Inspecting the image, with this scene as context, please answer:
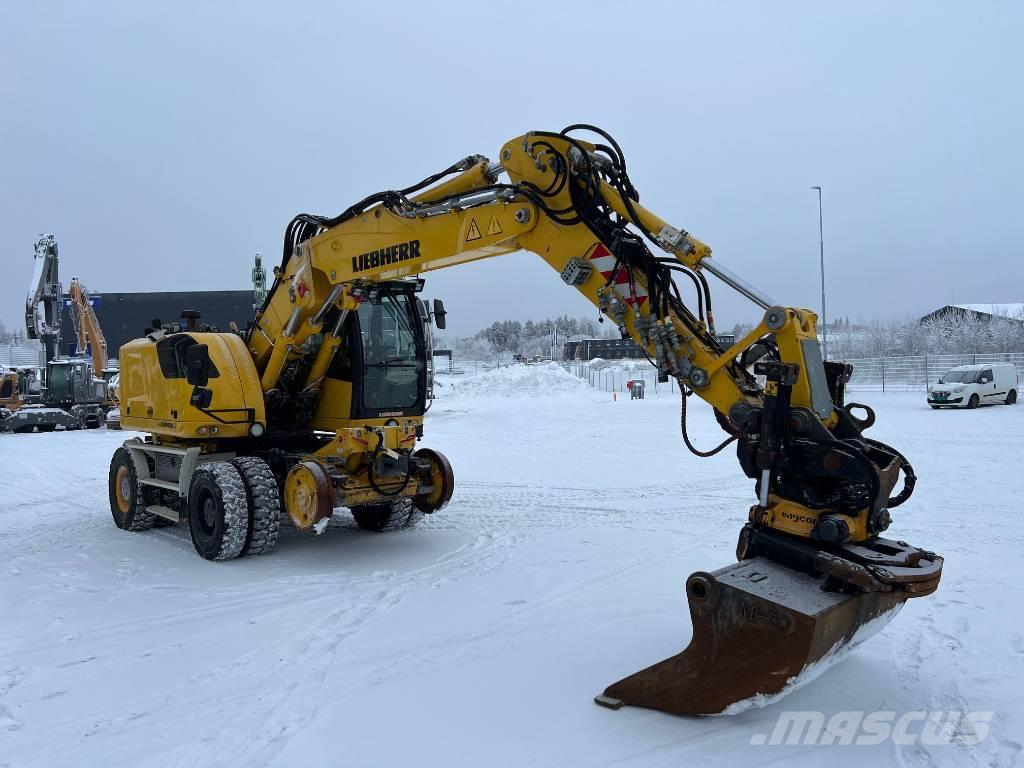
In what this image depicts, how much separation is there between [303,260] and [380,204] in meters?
1.27

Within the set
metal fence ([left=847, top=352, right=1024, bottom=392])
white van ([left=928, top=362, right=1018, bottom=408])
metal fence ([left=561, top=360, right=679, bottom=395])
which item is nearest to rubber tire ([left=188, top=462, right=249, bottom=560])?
white van ([left=928, top=362, right=1018, bottom=408])

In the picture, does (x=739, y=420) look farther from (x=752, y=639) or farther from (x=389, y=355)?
(x=389, y=355)

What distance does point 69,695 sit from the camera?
454 cm

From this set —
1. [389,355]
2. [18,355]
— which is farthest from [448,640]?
[18,355]

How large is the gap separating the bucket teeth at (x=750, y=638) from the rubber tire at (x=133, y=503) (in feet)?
22.8

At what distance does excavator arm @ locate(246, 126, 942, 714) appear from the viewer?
3889 millimetres

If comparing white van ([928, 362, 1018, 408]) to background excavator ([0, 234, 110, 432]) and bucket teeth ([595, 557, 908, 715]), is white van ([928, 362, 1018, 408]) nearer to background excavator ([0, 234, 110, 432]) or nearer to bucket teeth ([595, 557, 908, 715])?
bucket teeth ([595, 557, 908, 715])

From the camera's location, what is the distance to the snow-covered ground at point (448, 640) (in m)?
3.88

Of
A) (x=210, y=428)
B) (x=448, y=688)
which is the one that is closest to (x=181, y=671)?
(x=448, y=688)

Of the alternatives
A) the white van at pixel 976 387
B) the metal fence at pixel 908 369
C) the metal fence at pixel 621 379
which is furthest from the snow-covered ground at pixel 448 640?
the metal fence at pixel 908 369

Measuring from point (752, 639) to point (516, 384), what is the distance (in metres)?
33.7

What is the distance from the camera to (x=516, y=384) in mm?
37531

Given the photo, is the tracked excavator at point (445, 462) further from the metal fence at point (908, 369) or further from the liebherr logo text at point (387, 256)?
the metal fence at point (908, 369)

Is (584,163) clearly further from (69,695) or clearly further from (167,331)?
(167,331)
